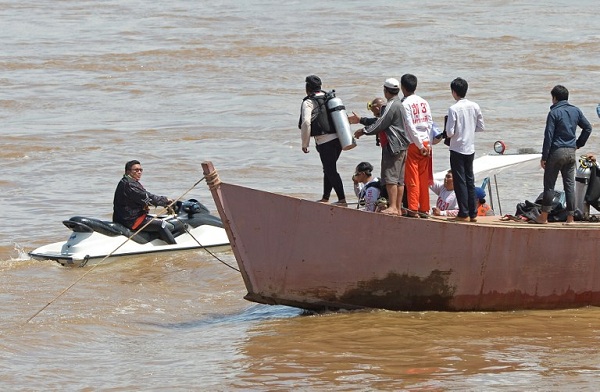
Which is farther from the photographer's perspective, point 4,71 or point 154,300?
point 4,71

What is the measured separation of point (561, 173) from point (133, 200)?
213 inches

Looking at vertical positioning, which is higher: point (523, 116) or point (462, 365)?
point (523, 116)

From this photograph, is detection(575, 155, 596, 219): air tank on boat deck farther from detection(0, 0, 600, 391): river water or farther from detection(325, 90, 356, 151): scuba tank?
detection(325, 90, 356, 151): scuba tank

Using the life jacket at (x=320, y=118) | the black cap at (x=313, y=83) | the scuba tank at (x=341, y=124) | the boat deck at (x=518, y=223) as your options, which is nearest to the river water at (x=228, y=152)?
the boat deck at (x=518, y=223)

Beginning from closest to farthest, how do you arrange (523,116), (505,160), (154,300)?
(505,160) → (154,300) → (523,116)

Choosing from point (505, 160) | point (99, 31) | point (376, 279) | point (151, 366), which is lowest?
point (151, 366)

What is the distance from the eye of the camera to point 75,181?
21.2 metres

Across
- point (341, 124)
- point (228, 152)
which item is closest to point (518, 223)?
point (341, 124)

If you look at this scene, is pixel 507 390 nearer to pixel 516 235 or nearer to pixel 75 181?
pixel 516 235

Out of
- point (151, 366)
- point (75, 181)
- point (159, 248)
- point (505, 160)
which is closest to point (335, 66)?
point (75, 181)

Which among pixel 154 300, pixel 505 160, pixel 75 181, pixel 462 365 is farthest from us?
pixel 75 181

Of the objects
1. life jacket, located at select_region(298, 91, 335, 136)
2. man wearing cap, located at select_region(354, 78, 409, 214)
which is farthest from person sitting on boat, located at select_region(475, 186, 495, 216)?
life jacket, located at select_region(298, 91, 335, 136)

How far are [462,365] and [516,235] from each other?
1503 mm

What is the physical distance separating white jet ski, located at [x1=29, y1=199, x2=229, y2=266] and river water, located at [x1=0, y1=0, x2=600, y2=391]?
192mm
